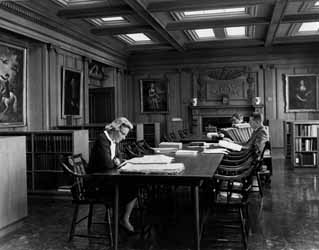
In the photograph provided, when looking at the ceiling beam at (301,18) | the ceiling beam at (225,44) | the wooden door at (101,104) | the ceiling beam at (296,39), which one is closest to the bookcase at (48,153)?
the ceiling beam at (301,18)

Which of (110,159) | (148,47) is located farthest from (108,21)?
(110,159)

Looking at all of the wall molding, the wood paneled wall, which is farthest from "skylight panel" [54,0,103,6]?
the wood paneled wall

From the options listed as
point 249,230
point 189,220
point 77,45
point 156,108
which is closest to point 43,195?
point 189,220

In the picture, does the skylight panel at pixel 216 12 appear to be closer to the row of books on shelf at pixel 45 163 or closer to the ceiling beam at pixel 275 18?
the ceiling beam at pixel 275 18

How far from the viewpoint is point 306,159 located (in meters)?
9.68

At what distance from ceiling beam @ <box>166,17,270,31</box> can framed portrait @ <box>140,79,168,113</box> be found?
4.55 metres

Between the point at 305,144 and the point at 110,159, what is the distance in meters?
7.08

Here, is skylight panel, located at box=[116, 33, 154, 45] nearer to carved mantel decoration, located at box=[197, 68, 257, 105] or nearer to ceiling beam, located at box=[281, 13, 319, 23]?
carved mantel decoration, located at box=[197, 68, 257, 105]

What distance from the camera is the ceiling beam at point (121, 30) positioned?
407 inches

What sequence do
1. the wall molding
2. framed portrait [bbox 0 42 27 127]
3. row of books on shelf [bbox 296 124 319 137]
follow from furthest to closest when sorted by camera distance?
row of books on shelf [bbox 296 124 319 137] → framed portrait [bbox 0 42 27 127] → the wall molding

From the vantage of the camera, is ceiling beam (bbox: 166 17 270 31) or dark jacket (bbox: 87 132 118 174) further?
ceiling beam (bbox: 166 17 270 31)

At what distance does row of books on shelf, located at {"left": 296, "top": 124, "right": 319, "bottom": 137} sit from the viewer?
383 inches

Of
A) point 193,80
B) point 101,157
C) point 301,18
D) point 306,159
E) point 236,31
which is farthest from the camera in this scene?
point 193,80

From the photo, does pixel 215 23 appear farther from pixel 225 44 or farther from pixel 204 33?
pixel 225 44
